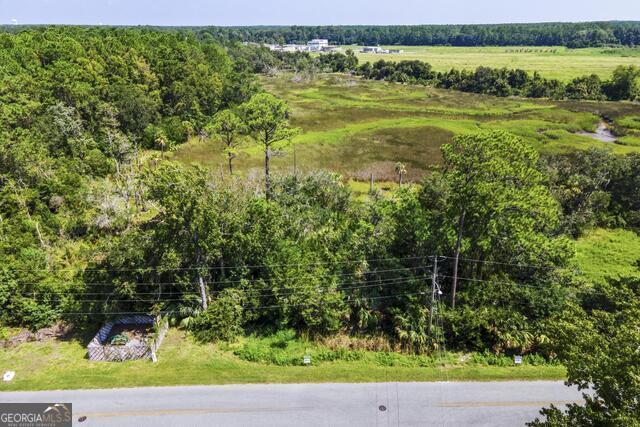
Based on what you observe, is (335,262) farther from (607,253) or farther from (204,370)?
(607,253)

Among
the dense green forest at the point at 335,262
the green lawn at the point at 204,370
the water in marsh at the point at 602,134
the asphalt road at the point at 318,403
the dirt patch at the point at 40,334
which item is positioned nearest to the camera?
the asphalt road at the point at 318,403

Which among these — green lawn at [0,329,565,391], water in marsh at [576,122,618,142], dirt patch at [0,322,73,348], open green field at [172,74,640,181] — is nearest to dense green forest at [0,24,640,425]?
dirt patch at [0,322,73,348]

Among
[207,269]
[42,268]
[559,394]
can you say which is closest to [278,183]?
[207,269]

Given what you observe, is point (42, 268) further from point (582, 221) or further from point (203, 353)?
point (582, 221)

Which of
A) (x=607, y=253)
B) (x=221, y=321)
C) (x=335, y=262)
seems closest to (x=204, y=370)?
(x=221, y=321)

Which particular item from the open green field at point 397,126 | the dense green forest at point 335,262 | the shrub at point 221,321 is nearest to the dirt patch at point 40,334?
the dense green forest at point 335,262

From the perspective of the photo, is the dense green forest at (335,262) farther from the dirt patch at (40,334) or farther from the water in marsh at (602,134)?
the water in marsh at (602,134)
